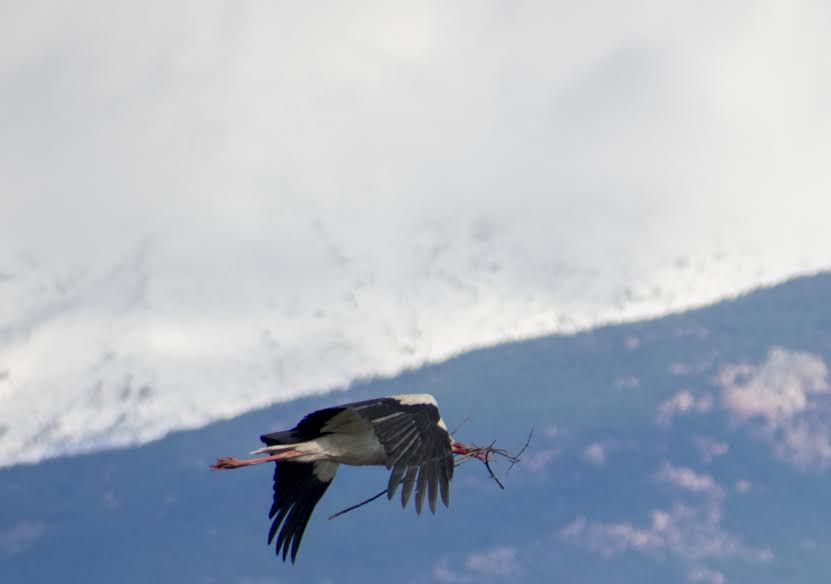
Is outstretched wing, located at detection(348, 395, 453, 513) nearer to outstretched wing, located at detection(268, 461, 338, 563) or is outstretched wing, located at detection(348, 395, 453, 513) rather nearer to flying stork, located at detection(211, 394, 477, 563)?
flying stork, located at detection(211, 394, 477, 563)

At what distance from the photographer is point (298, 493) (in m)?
23.0

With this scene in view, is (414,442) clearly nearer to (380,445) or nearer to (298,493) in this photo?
(380,445)

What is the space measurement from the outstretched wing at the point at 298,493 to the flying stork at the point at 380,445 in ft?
0.10

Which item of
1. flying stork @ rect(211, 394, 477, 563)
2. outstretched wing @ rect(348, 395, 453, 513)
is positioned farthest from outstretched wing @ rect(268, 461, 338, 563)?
outstretched wing @ rect(348, 395, 453, 513)

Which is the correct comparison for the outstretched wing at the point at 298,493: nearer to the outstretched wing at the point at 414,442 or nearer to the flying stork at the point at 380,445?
the flying stork at the point at 380,445

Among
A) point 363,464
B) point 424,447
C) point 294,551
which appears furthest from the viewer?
point 294,551

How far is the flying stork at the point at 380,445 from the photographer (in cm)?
1841

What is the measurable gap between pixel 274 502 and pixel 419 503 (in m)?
6.15

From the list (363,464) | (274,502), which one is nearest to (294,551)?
(274,502)

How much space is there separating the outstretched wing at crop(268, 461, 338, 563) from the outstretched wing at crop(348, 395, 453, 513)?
394 cm

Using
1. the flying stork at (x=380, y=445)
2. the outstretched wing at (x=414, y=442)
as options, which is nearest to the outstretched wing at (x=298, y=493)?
the flying stork at (x=380, y=445)

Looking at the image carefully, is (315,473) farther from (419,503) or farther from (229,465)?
(419,503)

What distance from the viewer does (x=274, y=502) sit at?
23.1m

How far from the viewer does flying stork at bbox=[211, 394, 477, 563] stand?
18.4 meters
